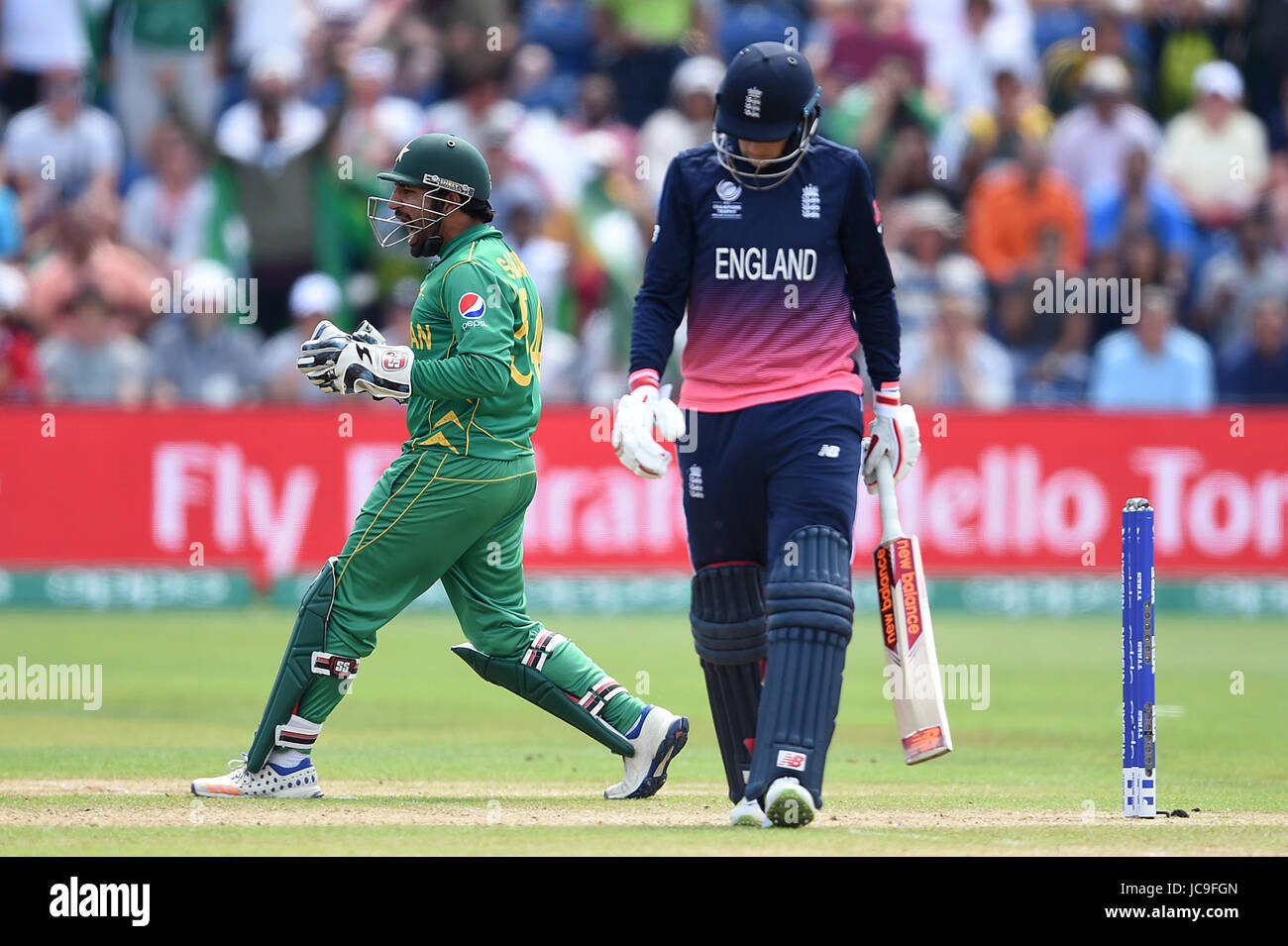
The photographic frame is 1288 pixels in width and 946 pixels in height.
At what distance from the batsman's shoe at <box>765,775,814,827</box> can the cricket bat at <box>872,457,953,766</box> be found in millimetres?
486

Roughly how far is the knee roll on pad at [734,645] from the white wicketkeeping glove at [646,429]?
1.68 ft

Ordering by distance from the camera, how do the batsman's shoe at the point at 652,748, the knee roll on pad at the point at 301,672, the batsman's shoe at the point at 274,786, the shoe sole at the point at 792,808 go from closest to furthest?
the shoe sole at the point at 792,808
the knee roll on pad at the point at 301,672
the batsman's shoe at the point at 274,786
the batsman's shoe at the point at 652,748

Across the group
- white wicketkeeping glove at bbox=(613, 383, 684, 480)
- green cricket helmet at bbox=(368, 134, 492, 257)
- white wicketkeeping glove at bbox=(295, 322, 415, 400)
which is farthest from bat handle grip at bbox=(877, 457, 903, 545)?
green cricket helmet at bbox=(368, 134, 492, 257)

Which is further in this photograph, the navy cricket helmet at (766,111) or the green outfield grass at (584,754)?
the navy cricket helmet at (766,111)

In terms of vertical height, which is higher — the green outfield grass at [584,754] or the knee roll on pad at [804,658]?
the knee roll on pad at [804,658]

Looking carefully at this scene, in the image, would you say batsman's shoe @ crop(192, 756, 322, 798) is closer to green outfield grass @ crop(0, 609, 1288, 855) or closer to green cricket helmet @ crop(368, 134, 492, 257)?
green outfield grass @ crop(0, 609, 1288, 855)

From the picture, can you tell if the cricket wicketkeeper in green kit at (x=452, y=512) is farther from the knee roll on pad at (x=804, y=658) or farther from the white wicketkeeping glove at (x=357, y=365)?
the knee roll on pad at (x=804, y=658)

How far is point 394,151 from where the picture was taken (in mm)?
19844

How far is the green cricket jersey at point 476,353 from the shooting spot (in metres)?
7.93

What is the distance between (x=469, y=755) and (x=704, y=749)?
137 cm

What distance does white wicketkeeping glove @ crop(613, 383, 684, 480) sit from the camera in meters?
7.41

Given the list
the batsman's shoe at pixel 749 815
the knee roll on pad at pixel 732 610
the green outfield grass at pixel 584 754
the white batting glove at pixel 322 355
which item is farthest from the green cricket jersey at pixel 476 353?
the batsman's shoe at pixel 749 815

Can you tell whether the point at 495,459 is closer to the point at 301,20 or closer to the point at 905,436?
the point at 905,436

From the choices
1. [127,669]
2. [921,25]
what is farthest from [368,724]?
[921,25]
